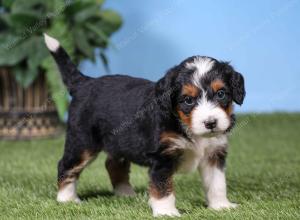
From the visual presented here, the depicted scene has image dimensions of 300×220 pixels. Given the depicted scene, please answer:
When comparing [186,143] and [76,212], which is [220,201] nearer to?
[186,143]

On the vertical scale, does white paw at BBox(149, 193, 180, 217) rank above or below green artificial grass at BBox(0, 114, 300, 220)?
above

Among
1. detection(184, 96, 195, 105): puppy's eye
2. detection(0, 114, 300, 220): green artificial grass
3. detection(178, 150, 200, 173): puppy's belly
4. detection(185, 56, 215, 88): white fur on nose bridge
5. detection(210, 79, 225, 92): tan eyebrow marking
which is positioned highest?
detection(185, 56, 215, 88): white fur on nose bridge

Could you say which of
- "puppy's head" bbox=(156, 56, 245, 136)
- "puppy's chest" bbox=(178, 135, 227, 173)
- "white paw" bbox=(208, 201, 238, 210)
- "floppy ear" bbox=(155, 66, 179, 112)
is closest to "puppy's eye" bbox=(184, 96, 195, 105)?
"puppy's head" bbox=(156, 56, 245, 136)

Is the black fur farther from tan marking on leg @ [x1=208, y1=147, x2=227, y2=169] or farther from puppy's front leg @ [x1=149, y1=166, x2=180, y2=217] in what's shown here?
tan marking on leg @ [x1=208, y1=147, x2=227, y2=169]

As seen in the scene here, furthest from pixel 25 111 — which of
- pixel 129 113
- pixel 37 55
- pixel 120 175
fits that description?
pixel 129 113

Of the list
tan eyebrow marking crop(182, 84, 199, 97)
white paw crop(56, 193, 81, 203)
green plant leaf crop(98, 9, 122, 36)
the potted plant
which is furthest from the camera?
green plant leaf crop(98, 9, 122, 36)

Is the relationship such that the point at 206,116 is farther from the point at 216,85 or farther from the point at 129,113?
the point at 129,113

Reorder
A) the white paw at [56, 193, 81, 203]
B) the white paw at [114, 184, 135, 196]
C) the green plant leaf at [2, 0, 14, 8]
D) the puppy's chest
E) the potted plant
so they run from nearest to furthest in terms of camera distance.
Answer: the puppy's chest
the white paw at [56, 193, 81, 203]
the white paw at [114, 184, 135, 196]
the potted plant
the green plant leaf at [2, 0, 14, 8]

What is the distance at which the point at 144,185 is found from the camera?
519 centimetres

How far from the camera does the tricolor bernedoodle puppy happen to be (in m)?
3.65

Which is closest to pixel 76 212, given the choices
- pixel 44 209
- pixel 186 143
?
pixel 44 209

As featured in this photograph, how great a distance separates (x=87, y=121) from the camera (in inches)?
174

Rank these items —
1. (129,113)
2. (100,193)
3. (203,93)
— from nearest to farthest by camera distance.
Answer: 1. (203,93)
2. (129,113)
3. (100,193)

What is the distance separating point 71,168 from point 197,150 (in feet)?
3.32
